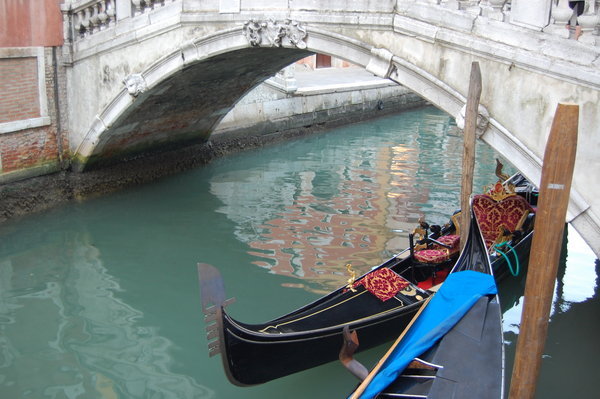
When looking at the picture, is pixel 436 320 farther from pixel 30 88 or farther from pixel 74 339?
pixel 30 88

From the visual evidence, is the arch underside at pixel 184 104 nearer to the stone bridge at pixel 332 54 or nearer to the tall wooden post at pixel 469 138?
the stone bridge at pixel 332 54

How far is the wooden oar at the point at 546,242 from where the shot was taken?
→ 1.87 m

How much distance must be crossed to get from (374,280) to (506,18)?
1.43m

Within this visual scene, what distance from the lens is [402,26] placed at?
12.6ft

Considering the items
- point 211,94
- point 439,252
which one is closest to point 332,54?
point 439,252

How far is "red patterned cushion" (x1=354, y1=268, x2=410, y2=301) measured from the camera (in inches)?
130

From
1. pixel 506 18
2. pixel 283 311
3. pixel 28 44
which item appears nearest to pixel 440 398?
pixel 283 311

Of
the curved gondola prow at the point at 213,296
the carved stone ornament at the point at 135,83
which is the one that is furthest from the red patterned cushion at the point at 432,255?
the carved stone ornament at the point at 135,83

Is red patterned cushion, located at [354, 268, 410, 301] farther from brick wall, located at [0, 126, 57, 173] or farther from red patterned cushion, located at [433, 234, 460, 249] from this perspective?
brick wall, located at [0, 126, 57, 173]

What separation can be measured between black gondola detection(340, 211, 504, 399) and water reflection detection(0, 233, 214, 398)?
911mm

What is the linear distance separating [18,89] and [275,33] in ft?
6.83

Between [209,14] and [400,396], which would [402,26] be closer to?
[209,14]

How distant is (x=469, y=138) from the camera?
3.51 meters

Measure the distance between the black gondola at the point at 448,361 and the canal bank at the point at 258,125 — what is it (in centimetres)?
348
